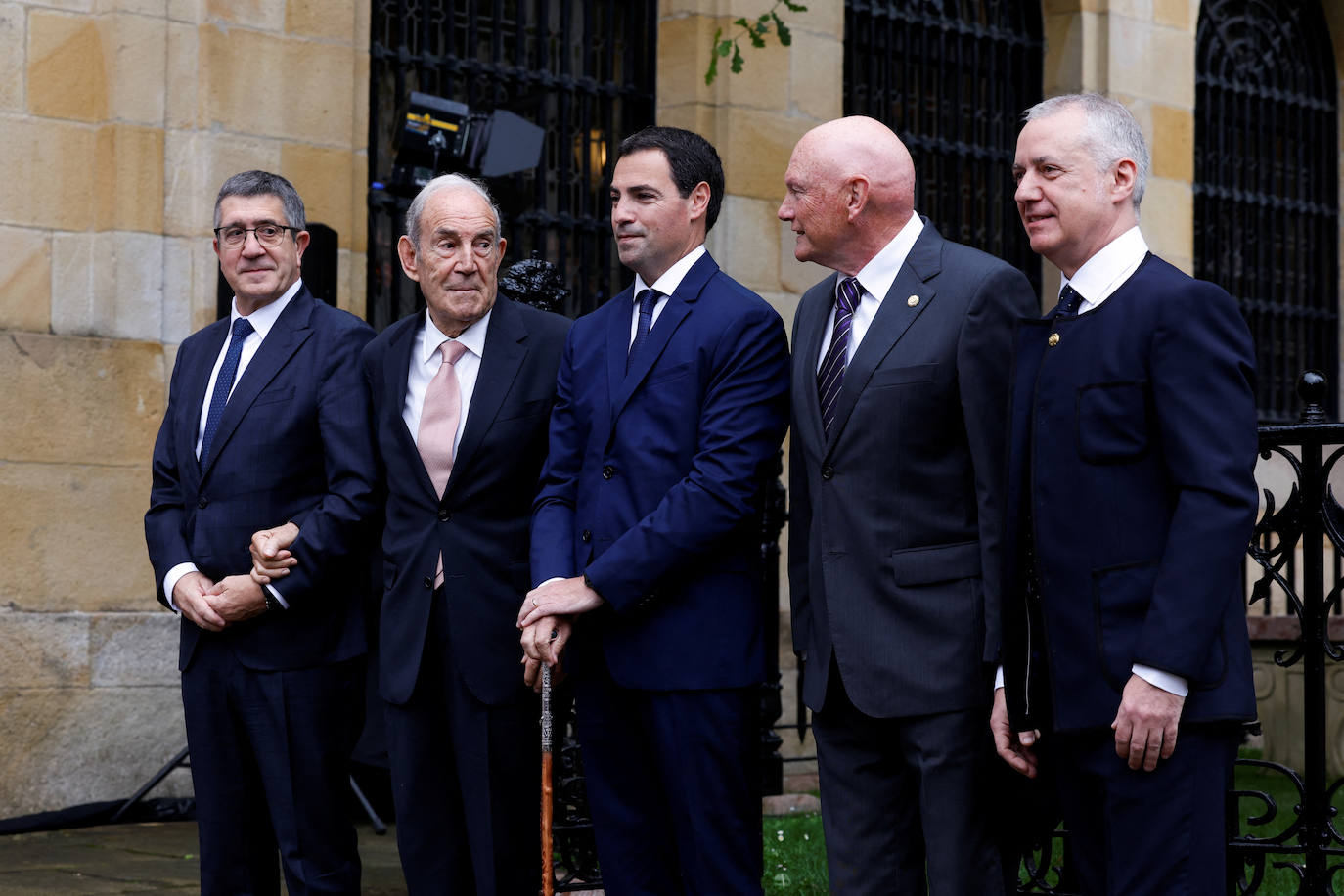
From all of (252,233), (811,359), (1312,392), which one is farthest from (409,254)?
(1312,392)

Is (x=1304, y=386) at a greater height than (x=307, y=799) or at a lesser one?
greater

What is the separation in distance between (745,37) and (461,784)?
19.9 ft

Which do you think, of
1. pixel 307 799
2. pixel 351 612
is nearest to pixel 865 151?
pixel 351 612

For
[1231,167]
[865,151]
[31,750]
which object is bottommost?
[31,750]

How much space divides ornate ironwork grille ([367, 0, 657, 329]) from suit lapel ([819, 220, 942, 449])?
495cm

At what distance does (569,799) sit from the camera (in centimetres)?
603

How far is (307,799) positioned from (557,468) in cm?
116

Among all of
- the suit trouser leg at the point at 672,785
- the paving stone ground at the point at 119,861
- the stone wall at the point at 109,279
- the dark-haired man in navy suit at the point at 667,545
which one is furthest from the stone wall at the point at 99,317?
the suit trouser leg at the point at 672,785

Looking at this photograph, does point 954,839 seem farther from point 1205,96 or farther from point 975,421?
point 1205,96

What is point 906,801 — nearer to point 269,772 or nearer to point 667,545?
point 667,545

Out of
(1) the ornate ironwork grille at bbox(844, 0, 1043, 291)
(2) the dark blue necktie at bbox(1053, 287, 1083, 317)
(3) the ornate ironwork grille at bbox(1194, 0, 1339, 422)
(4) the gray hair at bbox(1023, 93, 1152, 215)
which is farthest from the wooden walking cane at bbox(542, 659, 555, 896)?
(3) the ornate ironwork grille at bbox(1194, 0, 1339, 422)

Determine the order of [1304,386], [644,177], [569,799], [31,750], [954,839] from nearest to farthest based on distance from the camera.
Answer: [954,839] < [644,177] < [1304,386] < [569,799] < [31,750]

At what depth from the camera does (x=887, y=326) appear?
4.16 meters

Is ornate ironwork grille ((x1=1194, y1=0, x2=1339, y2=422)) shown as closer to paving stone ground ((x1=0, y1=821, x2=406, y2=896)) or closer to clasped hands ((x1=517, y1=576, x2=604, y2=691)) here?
paving stone ground ((x1=0, y1=821, x2=406, y2=896))
